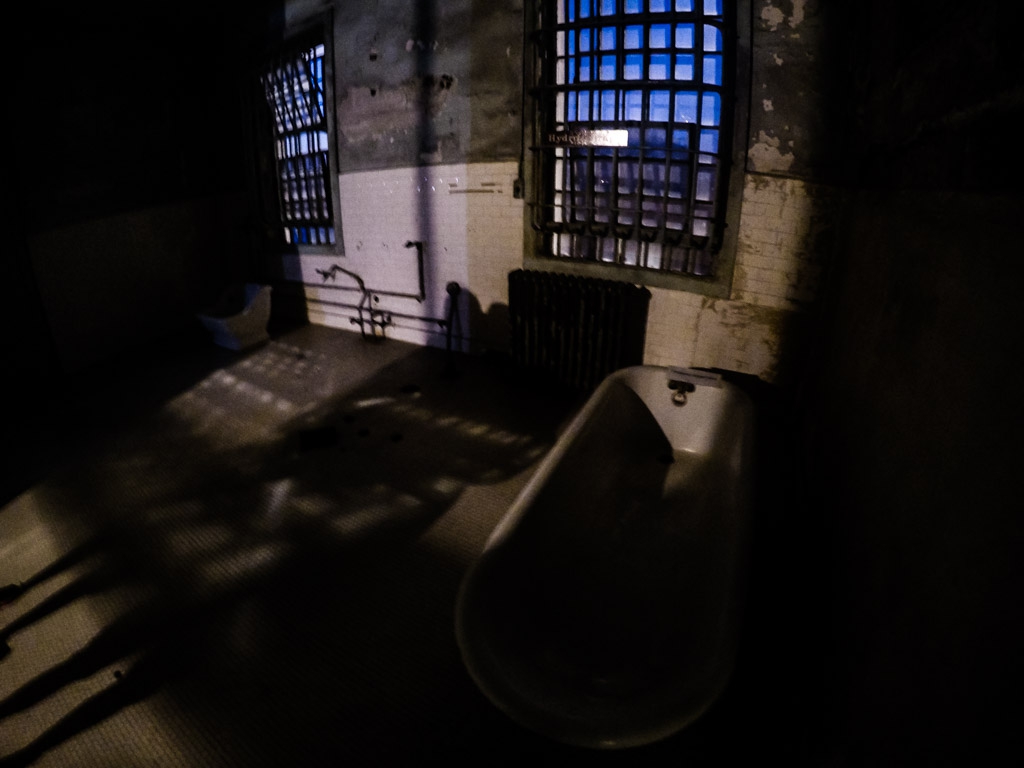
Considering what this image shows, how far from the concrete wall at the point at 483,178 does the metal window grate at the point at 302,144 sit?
30 cm

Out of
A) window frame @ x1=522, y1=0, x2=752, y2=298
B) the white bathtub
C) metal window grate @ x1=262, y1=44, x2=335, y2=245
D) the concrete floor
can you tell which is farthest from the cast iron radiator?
metal window grate @ x1=262, y1=44, x2=335, y2=245

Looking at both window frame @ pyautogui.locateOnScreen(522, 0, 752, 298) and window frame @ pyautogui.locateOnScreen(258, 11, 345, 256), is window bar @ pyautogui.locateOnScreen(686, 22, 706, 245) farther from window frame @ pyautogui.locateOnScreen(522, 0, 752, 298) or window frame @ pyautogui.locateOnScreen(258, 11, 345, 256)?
window frame @ pyautogui.locateOnScreen(258, 11, 345, 256)

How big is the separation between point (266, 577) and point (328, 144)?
4.25m

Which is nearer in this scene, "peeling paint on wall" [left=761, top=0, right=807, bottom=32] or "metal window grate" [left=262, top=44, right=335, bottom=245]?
"peeling paint on wall" [left=761, top=0, right=807, bottom=32]

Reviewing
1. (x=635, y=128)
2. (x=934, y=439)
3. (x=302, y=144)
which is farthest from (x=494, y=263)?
(x=934, y=439)

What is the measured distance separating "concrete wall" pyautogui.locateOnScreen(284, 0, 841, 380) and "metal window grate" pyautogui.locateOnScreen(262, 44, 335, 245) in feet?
0.99

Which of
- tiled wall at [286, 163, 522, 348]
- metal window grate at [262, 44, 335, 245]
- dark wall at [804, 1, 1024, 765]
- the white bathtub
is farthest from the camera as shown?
metal window grate at [262, 44, 335, 245]

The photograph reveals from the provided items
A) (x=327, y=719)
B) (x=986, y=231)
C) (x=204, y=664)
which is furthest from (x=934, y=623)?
(x=204, y=664)

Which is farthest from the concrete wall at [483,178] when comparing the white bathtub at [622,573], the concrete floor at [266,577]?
the concrete floor at [266,577]

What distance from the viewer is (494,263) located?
14.3 feet

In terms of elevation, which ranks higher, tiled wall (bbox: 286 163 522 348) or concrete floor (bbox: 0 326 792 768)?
tiled wall (bbox: 286 163 522 348)

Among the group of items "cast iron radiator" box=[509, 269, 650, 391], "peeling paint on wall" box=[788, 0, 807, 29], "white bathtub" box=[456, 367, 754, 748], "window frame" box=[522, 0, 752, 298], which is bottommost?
"white bathtub" box=[456, 367, 754, 748]

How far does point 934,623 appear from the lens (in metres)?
0.98

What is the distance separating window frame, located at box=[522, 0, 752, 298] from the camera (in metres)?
3.03
